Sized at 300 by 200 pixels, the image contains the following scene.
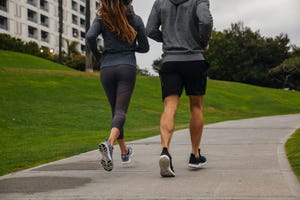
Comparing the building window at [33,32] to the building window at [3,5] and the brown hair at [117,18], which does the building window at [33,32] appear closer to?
the building window at [3,5]

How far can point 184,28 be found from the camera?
5.32 m

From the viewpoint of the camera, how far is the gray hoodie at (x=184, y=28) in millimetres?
5223

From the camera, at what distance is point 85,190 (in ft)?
14.2

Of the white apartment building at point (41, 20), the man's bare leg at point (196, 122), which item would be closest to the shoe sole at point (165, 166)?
the man's bare leg at point (196, 122)

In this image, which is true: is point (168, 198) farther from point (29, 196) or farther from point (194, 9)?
point (194, 9)

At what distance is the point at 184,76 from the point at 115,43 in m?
1.04

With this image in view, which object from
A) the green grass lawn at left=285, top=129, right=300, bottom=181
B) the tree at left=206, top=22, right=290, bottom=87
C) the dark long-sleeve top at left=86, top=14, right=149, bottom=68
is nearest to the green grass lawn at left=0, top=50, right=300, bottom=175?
the dark long-sleeve top at left=86, top=14, right=149, bottom=68

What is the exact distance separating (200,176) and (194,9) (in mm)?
1774

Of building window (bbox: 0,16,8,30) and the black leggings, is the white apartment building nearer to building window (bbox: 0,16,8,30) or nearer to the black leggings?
building window (bbox: 0,16,8,30)

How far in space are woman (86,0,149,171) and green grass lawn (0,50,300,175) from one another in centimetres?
169

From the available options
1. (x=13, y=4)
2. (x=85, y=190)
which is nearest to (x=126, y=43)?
(x=85, y=190)

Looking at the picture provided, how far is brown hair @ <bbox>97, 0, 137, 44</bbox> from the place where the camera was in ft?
18.7

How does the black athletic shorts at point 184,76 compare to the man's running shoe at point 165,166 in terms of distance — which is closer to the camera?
the man's running shoe at point 165,166

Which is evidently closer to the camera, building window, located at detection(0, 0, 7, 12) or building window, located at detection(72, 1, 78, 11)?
building window, located at detection(0, 0, 7, 12)
